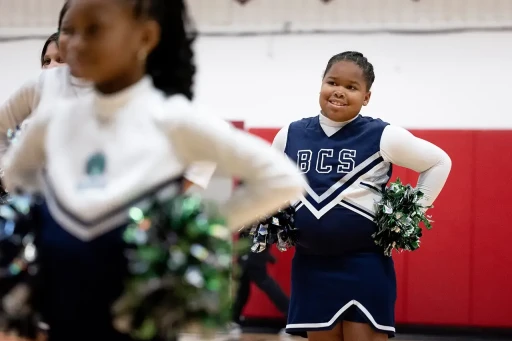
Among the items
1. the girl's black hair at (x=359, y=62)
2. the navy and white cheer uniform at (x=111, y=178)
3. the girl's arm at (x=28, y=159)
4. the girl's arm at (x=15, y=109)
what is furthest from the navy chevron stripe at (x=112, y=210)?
the girl's black hair at (x=359, y=62)

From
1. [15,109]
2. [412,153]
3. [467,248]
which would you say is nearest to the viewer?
[15,109]

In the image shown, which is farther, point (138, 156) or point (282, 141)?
point (282, 141)

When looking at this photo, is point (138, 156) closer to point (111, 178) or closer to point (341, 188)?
point (111, 178)

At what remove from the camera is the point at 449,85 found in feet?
21.2

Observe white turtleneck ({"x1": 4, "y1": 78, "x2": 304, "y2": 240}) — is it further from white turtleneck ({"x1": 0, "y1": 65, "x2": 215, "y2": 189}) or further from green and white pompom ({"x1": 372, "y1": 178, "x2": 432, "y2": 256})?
green and white pompom ({"x1": 372, "y1": 178, "x2": 432, "y2": 256})

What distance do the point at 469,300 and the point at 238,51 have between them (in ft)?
10.1

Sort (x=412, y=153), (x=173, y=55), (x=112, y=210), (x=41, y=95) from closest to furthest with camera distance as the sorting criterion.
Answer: (x=112, y=210) → (x=173, y=55) → (x=41, y=95) → (x=412, y=153)

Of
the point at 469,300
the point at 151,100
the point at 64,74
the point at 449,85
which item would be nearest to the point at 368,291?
the point at 64,74

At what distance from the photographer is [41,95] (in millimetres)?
1910

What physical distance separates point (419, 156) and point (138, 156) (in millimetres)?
2007

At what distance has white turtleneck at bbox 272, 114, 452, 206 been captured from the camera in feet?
9.98

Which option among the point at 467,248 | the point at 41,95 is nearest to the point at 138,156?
the point at 41,95

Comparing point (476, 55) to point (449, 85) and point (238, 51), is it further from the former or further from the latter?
point (238, 51)

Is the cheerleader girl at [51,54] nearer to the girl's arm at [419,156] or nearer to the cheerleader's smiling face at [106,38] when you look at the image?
the girl's arm at [419,156]
